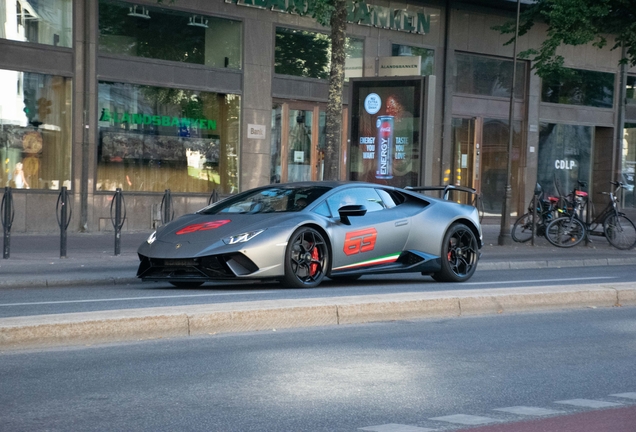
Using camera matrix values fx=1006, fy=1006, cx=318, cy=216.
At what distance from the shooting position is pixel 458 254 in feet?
41.9

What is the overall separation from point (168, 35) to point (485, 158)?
10.6 m

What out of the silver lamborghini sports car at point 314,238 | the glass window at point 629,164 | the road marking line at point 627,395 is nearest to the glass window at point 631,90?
the glass window at point 629,164

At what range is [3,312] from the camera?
881 centimetres

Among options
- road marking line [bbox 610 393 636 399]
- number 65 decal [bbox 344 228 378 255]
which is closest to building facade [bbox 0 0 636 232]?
number 65 decal [bbox 344 228 378 255]

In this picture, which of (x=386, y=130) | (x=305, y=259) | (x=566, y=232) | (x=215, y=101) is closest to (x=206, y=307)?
(x=305, y=259)

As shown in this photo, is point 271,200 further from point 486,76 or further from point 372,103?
point 486,76

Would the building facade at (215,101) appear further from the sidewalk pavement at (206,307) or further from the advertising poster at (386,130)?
the sidewalk pavement at (206,307)

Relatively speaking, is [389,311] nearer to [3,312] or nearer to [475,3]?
[3,312]

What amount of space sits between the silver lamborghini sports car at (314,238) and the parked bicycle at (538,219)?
8.70 meters

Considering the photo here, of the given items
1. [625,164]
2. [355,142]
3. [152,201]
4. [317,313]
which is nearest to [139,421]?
[317,313]

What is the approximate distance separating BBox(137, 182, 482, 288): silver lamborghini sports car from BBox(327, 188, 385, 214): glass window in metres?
0.01

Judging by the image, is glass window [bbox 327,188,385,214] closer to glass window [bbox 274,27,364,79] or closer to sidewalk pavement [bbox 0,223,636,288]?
sidewalk pavement [bbox 0,223,636,288]

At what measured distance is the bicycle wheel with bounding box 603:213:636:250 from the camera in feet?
69.1

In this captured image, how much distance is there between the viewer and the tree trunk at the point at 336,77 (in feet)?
60.4
